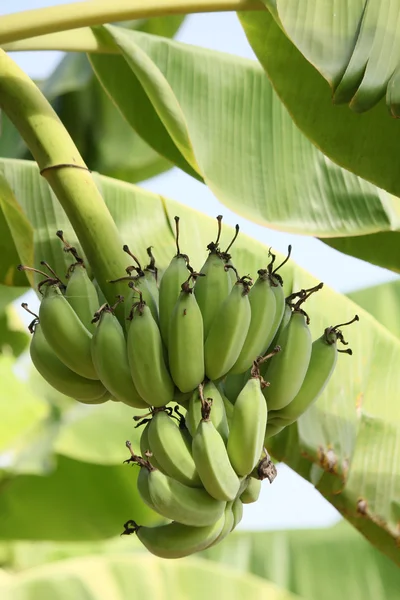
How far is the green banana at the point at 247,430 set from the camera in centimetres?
74

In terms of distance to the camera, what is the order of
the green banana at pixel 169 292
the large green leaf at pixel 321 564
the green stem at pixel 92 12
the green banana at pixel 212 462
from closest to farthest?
1. the green banana at pixel 212 462
2. the green banana at pixel 169 292
3. the green stem at pixel 92 12
4. the large green leaf at pixel 321 564

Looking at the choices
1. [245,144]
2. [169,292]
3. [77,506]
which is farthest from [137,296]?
[77,506]

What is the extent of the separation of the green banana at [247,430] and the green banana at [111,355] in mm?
125

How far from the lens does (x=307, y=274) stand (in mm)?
1404

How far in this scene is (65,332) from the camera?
0.82m

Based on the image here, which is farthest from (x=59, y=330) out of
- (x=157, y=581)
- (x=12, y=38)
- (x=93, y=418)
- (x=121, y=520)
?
(x=93, y=418)

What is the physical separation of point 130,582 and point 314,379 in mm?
920

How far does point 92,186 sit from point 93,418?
1438 millimetres

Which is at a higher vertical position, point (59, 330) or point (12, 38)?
point (12, 38)

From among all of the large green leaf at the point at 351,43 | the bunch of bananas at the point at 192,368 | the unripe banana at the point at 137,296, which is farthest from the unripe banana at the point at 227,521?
the large green leaf at the point at 351,43

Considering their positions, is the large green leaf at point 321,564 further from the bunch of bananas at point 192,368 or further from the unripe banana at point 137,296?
the unripe banana at point 137,296

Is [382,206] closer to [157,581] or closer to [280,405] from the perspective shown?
[280,405]

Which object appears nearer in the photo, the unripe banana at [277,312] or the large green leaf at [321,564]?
the unripe banana at [277,312]

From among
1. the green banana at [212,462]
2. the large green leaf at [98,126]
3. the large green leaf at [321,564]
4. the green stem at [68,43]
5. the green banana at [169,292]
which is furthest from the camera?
the large green leaf at [321,564]
